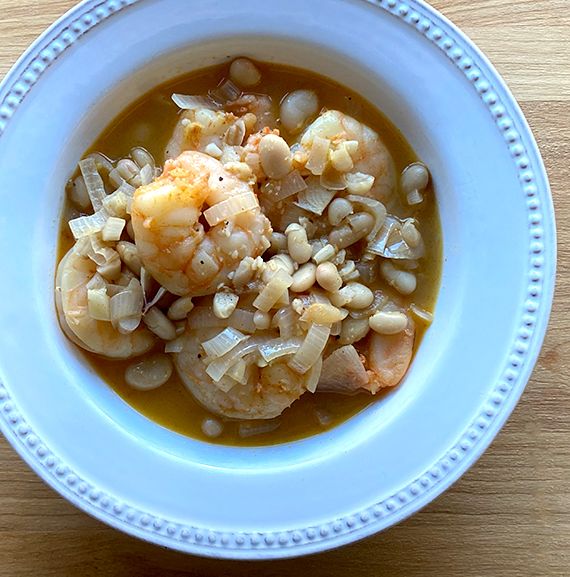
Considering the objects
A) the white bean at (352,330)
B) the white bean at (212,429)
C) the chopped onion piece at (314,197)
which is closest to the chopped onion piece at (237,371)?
the white bean at (212,429)

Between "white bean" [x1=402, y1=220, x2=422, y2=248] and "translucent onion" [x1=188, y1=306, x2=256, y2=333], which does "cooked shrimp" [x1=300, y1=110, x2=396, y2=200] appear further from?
"translucent onion" [x1=188, y1=306, x2=256, y2=333]

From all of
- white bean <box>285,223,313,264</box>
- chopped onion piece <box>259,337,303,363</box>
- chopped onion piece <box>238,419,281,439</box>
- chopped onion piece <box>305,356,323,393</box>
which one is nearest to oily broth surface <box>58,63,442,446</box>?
chopped onion piece <box>238,419,281,439</box>

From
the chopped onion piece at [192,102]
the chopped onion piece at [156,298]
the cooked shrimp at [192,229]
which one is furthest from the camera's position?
the chopped onion piece at [192,102]

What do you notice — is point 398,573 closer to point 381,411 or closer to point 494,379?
point 381,411

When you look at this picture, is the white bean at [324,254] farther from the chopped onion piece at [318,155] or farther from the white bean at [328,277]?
the chopped onion piece at [318,155]

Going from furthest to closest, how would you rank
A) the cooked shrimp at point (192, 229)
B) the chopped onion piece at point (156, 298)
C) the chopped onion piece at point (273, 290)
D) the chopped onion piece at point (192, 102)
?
1. the chopped onion piece at point (192, 102)
2. the chopped onion piece at point (156, 298)
3. the chopped onion piece at point (273, 290)
4. the cooked shrimp at point (192, 229)

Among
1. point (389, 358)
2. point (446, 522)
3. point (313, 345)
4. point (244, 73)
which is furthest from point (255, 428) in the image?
point (244, 73)

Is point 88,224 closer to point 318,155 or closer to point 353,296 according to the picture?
point 318,155
